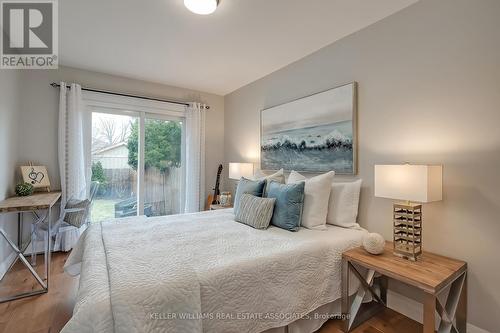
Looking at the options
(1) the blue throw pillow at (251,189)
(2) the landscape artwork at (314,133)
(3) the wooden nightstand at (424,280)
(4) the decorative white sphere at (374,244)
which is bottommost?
(3) the wooden nightstand at (424,280)

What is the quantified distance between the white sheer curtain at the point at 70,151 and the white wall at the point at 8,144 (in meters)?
0.42

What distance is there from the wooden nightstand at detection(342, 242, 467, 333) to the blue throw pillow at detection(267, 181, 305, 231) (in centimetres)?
47

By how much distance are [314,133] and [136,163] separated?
2.76m

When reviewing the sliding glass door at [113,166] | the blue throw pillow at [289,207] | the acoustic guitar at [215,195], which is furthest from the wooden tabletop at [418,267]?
the sliding glass door at [113,166]

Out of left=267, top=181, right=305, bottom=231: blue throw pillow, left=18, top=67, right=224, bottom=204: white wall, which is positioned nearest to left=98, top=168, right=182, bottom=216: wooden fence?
left=18, top=67, right=224, bottom=204: white wall

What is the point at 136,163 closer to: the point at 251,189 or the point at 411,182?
the point at 251,189

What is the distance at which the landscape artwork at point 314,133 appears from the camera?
7.68 feet

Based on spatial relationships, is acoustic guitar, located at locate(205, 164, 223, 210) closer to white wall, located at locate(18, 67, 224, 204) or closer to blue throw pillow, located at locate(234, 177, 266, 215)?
blue throw pillow, located at locate(234, 177, 266, 215)

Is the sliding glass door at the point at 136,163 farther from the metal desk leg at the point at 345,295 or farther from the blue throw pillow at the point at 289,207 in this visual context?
the metal desk leg at the point at 345,295

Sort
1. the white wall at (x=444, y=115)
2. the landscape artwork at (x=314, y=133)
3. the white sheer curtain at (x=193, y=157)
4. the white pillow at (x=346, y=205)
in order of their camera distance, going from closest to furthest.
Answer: the white wall at (x=444, y=115) → the white pillow at (x=346, y=205) → the landscape artwork at (x=314, y=133) → the white sheer curtain at (x=193, y=157)

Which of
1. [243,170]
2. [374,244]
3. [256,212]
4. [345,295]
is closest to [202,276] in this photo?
[256,212]

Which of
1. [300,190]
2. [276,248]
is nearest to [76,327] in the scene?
[276,248]

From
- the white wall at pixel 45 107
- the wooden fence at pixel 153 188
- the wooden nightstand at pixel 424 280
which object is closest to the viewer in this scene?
A: the wooden nightstand at pixel 424 280

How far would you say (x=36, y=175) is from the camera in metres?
2.92
